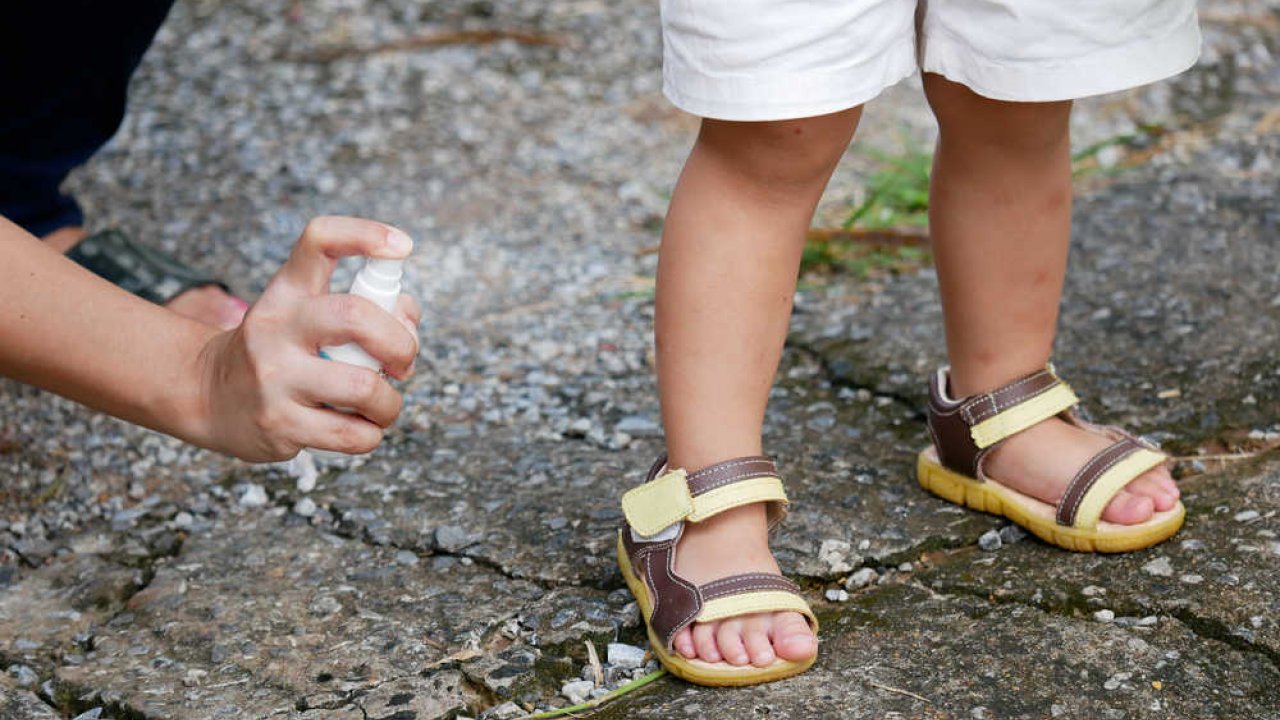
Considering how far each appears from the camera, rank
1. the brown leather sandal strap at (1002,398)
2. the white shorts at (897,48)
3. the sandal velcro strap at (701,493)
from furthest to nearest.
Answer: the brown leather sandal strap at (1002,398), the sandal velcro strap at (701,493), the white shorts at (897,48)

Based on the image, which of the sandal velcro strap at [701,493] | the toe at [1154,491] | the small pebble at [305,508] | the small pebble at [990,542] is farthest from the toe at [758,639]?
the small pebble at [305,508]

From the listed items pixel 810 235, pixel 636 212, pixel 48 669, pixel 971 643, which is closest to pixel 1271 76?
pixel 810 235

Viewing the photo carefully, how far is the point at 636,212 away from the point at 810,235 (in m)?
0.36

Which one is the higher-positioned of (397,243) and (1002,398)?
(397,243)

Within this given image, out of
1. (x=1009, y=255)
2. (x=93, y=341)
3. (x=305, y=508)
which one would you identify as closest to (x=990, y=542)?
(x=1009, y=255)

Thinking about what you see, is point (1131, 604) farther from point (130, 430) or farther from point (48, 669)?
point (130, 430)

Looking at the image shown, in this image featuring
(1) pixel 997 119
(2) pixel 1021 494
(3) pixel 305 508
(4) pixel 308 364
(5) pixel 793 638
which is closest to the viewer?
(4) pixel 308 364

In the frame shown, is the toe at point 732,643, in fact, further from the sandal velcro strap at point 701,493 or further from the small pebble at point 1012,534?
the small pebble at point 1012,534

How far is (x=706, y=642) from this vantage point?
50.4 inches

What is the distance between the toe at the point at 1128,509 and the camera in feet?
4.71

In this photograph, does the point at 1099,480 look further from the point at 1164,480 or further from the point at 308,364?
the point at 308,364

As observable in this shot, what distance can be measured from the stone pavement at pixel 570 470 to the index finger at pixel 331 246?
18.9 inches

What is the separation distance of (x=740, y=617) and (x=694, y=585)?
0.05 metres

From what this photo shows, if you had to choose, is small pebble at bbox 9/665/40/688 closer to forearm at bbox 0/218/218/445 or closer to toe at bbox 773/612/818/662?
forearm at bbox 0/218/218/445
